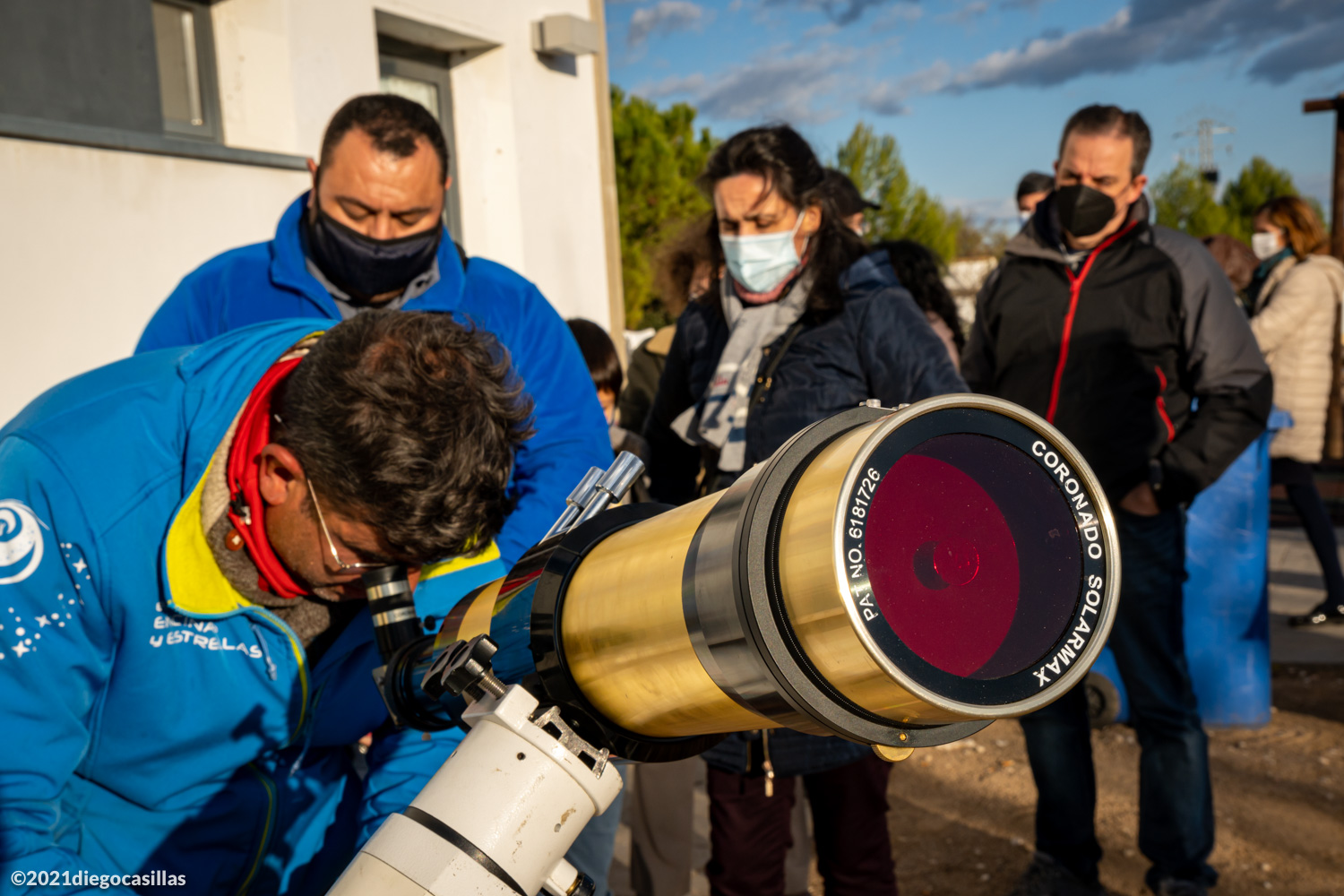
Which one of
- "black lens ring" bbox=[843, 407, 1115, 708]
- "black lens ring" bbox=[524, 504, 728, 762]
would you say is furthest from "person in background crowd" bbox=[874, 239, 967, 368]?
"black lens ring" bbox=[843, 407, 1115, 708]

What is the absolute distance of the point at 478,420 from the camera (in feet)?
4.93

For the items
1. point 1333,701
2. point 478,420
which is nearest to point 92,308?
point 478,420

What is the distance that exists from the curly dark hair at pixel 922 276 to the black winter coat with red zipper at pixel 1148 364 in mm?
920

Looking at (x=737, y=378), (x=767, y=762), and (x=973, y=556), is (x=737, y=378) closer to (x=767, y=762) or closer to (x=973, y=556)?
(x=767, y=762)

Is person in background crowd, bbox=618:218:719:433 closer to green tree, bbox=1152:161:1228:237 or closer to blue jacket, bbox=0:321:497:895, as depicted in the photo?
blue jacket, bbox=0:321:497:895

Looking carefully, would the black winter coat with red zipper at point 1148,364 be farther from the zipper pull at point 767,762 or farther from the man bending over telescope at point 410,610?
the man bending over telescope at point 410,610

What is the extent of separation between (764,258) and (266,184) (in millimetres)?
2990

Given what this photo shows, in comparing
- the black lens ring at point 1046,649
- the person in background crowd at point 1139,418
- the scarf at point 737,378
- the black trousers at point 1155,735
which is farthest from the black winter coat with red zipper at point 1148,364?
the black lens ring at point 1046,649

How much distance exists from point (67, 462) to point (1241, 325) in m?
3.09

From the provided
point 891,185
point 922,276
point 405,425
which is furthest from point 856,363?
point 891,185

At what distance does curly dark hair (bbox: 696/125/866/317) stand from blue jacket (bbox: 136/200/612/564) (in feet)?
Answer: 2.41

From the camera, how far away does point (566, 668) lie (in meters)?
0.97

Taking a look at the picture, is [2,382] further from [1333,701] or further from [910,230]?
[910,230]

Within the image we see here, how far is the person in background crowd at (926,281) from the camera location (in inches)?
167
